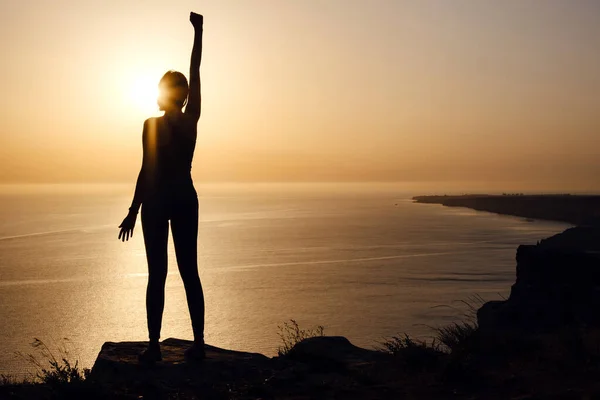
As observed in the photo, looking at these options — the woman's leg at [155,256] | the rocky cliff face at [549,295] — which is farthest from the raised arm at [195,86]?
the rocky cliff face at [549,295]

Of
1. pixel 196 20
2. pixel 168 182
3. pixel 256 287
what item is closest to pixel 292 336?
pixel 168 182

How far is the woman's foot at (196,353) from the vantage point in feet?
20.4

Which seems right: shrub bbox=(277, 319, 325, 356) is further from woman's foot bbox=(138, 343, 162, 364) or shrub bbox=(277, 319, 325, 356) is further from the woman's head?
the woman's head

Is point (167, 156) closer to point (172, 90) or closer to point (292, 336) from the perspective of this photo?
point (172, 90)

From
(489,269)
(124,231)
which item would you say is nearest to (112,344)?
(124,231)

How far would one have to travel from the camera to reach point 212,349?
6938 millimetres

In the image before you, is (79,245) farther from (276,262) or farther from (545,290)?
(545,290)

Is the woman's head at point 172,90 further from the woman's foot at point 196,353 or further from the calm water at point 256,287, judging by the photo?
the calm water at point 256,287

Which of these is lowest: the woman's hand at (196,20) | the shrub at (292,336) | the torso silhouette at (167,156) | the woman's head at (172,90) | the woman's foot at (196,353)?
the shrub at (292,336)

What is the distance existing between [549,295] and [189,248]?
608 cm

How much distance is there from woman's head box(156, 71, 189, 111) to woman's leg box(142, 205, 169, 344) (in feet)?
3.62

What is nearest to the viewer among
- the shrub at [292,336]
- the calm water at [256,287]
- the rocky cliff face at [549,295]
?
the shrub at [292,336]

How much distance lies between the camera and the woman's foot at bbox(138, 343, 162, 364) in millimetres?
6070

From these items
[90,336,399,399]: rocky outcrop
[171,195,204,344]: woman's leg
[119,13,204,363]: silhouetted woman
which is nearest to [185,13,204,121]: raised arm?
[119,13,204,363]: silhouetted woman
